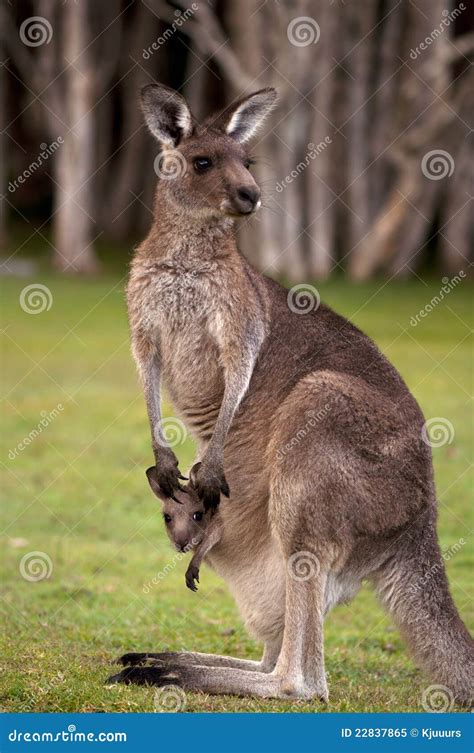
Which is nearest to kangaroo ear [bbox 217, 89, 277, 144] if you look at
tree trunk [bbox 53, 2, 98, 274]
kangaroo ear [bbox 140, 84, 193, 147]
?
kangaroo ear [bbox 140, 84, 193, 147]

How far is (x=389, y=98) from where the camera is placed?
28.0 metres

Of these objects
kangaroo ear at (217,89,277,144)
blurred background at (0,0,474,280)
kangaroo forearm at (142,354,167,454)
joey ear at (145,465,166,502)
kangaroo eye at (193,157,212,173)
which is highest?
blurred background at (0,0,474,280)

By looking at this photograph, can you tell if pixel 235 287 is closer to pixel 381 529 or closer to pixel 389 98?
pixel 381 529

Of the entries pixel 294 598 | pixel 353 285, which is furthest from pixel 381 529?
pixel 353 285

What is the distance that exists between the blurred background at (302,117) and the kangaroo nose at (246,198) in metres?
14.6

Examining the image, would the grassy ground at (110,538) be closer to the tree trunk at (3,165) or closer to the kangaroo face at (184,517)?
the kangaroo face at (184,517)

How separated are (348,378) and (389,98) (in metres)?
23.4

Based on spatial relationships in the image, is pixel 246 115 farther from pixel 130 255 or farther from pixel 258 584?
pixel 258 584

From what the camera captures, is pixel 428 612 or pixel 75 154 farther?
pixel 75 154

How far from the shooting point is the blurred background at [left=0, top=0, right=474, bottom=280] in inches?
907

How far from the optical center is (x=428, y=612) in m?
5.35

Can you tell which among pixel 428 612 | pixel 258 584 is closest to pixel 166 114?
pixel 258 584

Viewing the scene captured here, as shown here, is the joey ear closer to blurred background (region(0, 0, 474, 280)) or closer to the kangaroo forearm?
the kangaroo forearm

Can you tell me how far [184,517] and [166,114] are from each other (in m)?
1.73
